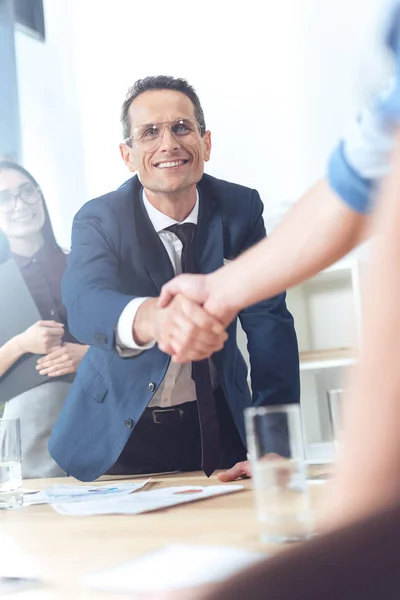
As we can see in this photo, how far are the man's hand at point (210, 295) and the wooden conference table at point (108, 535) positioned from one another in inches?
29.7

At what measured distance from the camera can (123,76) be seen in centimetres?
269

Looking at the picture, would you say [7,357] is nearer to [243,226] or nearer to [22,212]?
[22,212]

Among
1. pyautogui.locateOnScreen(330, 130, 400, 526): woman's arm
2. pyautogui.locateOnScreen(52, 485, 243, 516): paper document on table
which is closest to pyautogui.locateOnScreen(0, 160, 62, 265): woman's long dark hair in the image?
pyautogui.locateOnScreen(52, 485, 243, 516): paper document on table

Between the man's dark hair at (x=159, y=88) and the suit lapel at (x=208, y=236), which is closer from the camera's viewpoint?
the suit lapel at (x=208, y=236)

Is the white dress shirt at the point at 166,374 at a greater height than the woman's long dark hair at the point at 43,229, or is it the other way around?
the woman's long dark hair at the point at 43,229

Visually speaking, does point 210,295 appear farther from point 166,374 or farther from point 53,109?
point 53,109

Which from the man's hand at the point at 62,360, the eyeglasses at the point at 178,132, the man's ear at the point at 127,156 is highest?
the eyeglasses at the point at 178,132

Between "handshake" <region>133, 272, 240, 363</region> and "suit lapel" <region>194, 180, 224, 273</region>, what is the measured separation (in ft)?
0.90

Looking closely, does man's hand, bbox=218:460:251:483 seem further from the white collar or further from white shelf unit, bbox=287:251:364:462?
the white collar

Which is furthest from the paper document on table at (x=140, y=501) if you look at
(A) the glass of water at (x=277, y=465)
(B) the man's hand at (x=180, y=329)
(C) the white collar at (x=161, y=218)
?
(C) the white collar at (x=161, y=218)

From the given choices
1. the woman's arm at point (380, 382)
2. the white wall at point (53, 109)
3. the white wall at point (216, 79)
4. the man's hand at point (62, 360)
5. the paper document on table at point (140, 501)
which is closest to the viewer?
the woman's arm at point (380, 382)

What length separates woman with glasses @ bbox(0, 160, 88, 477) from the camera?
2656 millimetres

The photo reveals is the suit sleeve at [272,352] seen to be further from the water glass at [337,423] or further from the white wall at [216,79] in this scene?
the water glass at [337,423]

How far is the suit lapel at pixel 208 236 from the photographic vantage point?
8.04 feet
